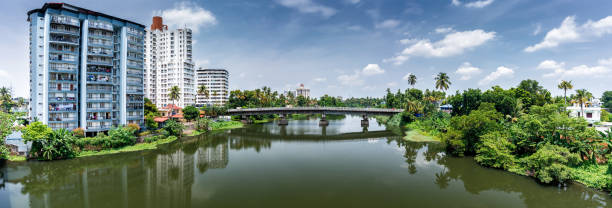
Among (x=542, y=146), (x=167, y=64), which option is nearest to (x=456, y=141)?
(x=542, y=146)

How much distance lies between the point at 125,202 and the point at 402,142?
48705 mm

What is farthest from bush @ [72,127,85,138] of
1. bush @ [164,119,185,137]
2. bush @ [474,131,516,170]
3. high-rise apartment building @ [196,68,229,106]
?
high-rise apartment building @ [196,68,229,106]

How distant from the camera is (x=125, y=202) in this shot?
2227 centimetres

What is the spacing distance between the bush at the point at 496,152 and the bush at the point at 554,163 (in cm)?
385

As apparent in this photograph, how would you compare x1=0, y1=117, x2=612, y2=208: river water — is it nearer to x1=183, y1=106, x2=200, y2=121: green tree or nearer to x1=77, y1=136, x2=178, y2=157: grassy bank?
x1=77, y1=136, x2=178, y2=157: grassy bank

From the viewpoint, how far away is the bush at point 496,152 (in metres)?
30.4

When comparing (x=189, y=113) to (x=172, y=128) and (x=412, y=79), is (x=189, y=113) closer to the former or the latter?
(x=172, y=128)

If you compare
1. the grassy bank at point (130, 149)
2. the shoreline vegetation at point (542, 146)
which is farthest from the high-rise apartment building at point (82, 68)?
the shoreline vegetation at point (542, 146)

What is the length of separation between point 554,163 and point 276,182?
94.8 feet

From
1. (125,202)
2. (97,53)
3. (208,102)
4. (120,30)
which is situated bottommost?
(125,202)

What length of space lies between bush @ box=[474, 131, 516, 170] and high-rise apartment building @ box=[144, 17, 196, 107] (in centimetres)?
10963

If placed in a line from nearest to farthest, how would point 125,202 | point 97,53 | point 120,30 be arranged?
point 125,202 → point 97,53 → point 120,30

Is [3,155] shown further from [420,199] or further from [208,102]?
[208,102]

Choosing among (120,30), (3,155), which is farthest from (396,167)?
(120,30)
